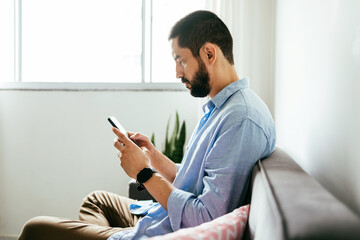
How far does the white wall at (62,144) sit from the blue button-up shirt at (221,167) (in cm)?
168

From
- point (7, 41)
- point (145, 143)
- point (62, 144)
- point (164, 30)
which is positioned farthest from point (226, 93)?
point (7, 41)

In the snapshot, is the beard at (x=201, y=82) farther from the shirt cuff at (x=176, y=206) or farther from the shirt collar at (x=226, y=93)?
the shirt cuff at (x=176, y=206)

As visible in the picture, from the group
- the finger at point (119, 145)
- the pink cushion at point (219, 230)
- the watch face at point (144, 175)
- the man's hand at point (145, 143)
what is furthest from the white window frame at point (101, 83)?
the pink cushion at point (219, 230)

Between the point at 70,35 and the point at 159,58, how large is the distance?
753 mm

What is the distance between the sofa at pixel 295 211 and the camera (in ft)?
1.53

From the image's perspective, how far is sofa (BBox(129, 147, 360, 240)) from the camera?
466mm

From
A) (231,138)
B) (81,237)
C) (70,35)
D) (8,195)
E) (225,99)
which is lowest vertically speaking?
(8,195)

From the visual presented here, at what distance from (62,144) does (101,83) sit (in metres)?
0.57

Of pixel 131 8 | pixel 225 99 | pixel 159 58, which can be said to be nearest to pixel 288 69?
pixel 225 99

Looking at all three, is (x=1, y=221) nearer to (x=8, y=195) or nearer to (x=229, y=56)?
(x=8, y=195)

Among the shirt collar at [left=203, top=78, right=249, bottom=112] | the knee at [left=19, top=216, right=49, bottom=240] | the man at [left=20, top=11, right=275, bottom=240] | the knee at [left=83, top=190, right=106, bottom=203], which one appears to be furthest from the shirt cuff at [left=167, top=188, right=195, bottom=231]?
the knee at [left=83, top=190, right=106, bottom=203]

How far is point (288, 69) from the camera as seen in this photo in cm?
177

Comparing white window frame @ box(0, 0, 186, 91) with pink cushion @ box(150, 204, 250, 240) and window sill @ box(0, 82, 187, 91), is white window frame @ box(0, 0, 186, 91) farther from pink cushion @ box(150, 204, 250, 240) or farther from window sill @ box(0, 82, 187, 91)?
pink cushion @ box(150, 204, 250, 240)

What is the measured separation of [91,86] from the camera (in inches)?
116
